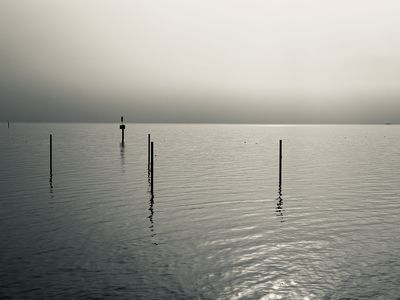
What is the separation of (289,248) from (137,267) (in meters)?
7.97

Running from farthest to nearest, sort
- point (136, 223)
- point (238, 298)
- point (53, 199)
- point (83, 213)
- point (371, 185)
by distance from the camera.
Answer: point (371, 185)
point (53, 199)
point (83, 213)
point (136, 223)
point (238, 298)

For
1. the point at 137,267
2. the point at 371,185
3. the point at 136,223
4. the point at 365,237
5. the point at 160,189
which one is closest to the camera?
the point at 137,267

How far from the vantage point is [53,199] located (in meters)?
34.2

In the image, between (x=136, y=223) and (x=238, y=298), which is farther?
(x=136, y=223)

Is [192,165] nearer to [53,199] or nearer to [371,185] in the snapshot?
[371,185]

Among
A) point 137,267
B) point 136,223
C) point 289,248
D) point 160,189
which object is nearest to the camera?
point 137,267

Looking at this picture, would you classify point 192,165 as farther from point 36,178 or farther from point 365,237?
point 365,237

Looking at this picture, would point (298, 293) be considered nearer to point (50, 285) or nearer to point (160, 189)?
point (50, 285)

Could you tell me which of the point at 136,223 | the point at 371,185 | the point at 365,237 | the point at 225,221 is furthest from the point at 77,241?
the point at 371,185

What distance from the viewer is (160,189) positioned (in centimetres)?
4034

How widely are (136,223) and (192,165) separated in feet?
124

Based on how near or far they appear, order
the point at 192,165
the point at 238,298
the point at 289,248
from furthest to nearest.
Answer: the point at 192,165 → the point at 289,248 → the point at 238,298

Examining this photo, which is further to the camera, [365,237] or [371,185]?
[371,185]

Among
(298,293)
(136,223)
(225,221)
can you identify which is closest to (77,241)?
(136,223)
